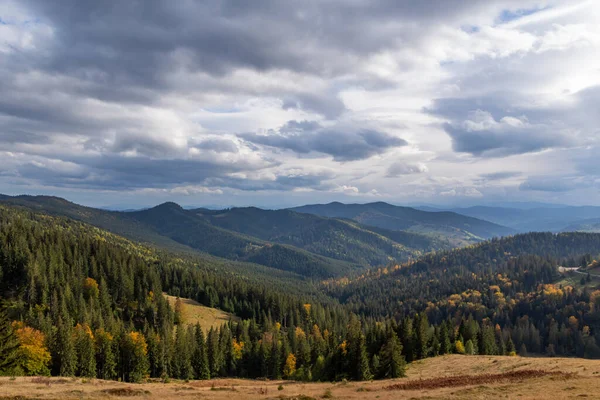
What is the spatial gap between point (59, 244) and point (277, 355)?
437ft

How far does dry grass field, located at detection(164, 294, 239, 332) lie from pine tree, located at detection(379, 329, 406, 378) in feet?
319

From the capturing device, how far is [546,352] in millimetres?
195125

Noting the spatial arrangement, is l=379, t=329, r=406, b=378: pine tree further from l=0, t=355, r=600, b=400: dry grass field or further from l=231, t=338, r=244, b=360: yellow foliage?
l=231, t=338, r=244, b=360: yellow foliage

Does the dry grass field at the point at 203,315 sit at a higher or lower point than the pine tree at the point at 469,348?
lower

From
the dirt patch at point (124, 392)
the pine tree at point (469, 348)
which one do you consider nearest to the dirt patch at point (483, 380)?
the dirt patch at point (124, 392)

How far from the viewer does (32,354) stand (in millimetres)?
83875

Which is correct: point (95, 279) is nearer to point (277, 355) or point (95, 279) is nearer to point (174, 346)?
point (174, 346)

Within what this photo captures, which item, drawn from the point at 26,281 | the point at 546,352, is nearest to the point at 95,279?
the point at 26,281

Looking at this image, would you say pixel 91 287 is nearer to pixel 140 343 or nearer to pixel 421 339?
pixel 140 343

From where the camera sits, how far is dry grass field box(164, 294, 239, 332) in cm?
16275

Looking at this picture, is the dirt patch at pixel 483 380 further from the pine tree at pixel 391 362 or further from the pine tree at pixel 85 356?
the pine tree at pixel 85 356

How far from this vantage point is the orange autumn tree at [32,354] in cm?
8119

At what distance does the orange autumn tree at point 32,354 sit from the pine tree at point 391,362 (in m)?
79.2

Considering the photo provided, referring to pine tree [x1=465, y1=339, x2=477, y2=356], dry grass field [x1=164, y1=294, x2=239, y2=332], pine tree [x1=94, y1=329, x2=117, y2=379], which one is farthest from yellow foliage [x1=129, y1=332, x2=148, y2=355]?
pine tree [x1=465, y1=339, x2=477, y2=356]
